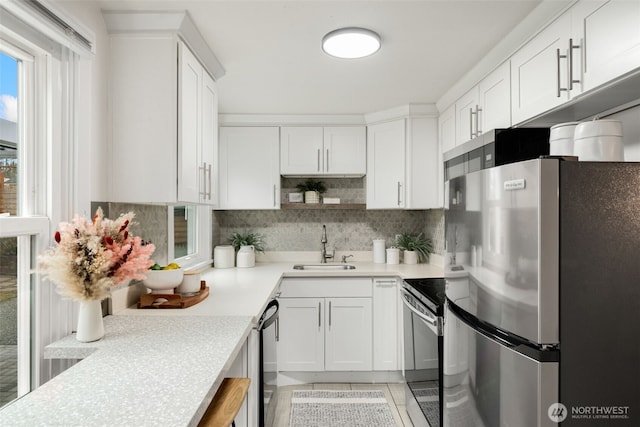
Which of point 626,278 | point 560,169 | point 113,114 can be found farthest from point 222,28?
point 626,278

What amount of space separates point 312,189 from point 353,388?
1845 mm

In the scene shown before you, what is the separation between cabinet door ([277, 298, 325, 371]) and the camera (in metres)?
3.17

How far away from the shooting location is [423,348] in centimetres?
225

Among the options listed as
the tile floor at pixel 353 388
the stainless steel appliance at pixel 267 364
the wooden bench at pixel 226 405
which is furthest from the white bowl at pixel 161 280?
the tile floor at pixel 353 388

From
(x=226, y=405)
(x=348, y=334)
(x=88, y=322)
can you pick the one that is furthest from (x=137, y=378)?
(x=348, y=334)

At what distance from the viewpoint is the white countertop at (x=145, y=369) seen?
88 centimetres

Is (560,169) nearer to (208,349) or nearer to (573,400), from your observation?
(573,400)

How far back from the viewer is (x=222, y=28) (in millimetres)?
1893

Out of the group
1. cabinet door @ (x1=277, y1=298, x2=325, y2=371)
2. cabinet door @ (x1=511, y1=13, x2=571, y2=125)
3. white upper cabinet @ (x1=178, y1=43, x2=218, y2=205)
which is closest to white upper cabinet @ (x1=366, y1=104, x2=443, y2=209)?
cabinet door @ (x1=277, y1=298, x2=325, y2=371)

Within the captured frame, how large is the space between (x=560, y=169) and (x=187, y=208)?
2.78m

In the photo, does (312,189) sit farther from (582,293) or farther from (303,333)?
(582,293)

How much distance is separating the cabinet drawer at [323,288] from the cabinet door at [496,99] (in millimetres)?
1534

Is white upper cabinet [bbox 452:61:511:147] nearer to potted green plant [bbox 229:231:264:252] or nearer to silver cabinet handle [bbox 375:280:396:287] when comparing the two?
silver cabinet handle [bbox 375:280:396:287]

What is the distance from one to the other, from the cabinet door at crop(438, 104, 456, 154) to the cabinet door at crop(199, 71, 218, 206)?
176 cm
